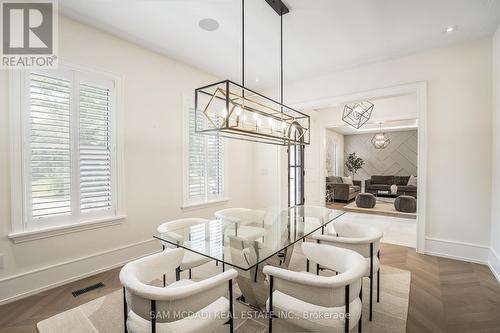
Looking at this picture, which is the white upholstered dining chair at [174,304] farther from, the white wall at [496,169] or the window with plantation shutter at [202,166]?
the white wall at [496,169]

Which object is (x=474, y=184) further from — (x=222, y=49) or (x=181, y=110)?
(x=181, y=110)

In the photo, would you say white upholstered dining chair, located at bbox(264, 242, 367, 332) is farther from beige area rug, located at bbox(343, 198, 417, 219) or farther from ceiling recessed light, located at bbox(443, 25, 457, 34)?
beige area rug, located at bbox(343, 198, 417, 219)

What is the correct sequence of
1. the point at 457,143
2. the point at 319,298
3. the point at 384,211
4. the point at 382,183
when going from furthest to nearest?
the point at 382,183, the point at 384,211, the point at 457,143, the point at 319,298

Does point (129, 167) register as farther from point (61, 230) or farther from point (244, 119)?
point (244, 119)

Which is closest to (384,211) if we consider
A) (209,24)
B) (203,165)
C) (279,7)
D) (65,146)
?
(203,165)

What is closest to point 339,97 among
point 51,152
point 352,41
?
point 352,41

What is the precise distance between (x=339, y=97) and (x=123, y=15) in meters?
3.41

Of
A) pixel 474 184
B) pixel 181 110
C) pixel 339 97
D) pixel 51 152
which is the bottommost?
pixel 474 184

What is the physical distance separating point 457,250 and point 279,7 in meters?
3.90

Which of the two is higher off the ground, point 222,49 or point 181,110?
point 222,49

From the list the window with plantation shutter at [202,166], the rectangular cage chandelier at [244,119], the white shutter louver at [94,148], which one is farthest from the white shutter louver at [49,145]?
the window with plantation shutter at [202,166]

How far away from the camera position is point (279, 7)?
2414 mm

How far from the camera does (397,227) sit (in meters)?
4.88

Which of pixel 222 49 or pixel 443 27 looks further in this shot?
pixel 222 49
